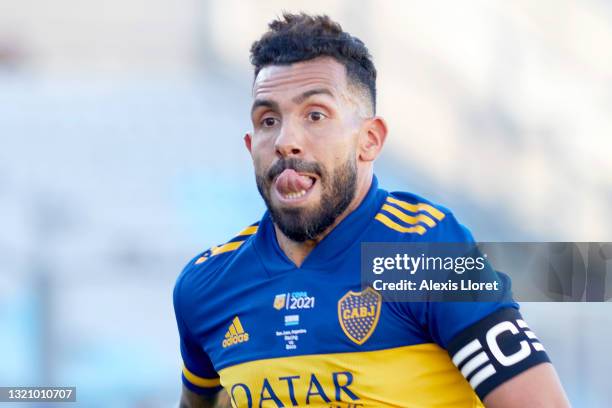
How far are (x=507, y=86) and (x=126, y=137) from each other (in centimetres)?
136

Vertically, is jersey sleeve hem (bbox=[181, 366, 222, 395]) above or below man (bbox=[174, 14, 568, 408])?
below

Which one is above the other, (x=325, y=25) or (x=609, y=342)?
(x=325, y=25)

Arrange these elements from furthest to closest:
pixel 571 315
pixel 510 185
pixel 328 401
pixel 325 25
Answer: pixel 510 185, pixel 571 315, pixel 325 25, pixel 328 401

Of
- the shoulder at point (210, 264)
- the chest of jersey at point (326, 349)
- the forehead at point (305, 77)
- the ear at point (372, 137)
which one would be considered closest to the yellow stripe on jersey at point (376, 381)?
the chest of jersey at point (326, 349)

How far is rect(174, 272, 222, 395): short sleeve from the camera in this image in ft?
6.88

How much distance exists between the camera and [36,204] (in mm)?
3076

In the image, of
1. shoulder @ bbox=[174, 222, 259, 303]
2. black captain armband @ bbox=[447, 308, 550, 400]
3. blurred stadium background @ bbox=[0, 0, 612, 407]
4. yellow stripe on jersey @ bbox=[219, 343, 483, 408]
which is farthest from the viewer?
blurred stadium background @ bbox=[0, 0, 612, 407]

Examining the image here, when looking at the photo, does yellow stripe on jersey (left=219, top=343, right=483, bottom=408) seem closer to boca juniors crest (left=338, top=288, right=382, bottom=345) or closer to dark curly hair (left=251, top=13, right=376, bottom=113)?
boca juniors crest (left=338, top=288, right=382, bottom=345)

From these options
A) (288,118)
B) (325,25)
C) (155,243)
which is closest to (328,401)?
(288,118)

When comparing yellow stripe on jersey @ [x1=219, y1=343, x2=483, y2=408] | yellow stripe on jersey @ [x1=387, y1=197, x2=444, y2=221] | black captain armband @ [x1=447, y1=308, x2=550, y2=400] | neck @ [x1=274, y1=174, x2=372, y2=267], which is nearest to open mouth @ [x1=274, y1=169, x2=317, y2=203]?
neck @ [x1=274, y1=174, x2=372, y2=267]

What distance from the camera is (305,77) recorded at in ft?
6.11

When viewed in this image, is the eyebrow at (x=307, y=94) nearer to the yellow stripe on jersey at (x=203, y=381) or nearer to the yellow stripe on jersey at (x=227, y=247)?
the yellow stripe on jersey at (x=227, y=247)

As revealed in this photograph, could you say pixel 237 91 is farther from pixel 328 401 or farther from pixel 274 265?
pixel 328 401

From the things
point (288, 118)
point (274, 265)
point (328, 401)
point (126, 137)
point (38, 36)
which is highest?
point (38, 36)
